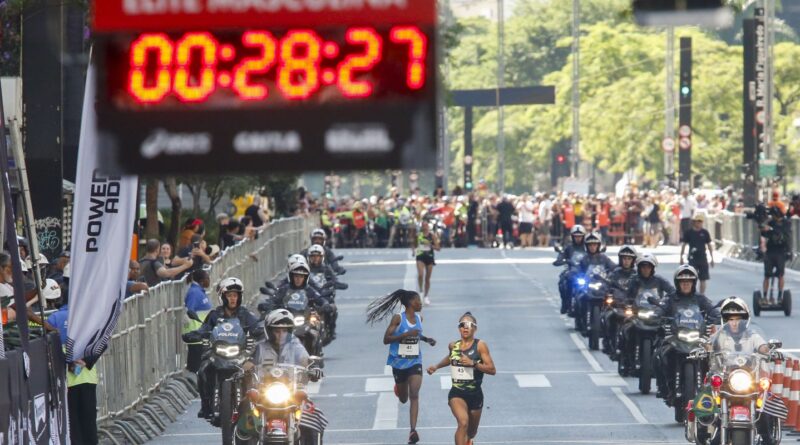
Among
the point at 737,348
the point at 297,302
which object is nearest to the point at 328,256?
the point at 297,302

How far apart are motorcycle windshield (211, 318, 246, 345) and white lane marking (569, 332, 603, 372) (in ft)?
32.7

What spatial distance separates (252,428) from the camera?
19094 millimetres

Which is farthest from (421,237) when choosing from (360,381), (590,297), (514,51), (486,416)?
(514,51)

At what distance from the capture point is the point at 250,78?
9227 mm

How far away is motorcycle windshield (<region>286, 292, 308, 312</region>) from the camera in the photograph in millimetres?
26781

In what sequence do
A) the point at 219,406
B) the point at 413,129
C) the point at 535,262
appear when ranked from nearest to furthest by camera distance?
the point at 413,129, the point at 219,406, the point at 535,262

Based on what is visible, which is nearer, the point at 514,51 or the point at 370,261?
the point at 370,261

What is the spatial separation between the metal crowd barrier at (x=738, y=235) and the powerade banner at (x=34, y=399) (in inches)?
1314

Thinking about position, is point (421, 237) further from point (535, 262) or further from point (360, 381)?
point (535, 262)

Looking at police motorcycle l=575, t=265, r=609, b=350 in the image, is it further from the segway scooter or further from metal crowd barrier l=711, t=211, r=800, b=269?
metal crowd barrier l=711, t=211, r=800, b=269

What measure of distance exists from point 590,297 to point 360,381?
4986 mm

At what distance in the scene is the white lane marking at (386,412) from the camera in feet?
79.3

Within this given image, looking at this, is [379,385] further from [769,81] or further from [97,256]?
[769,81]

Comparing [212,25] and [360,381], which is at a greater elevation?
[212,25]
